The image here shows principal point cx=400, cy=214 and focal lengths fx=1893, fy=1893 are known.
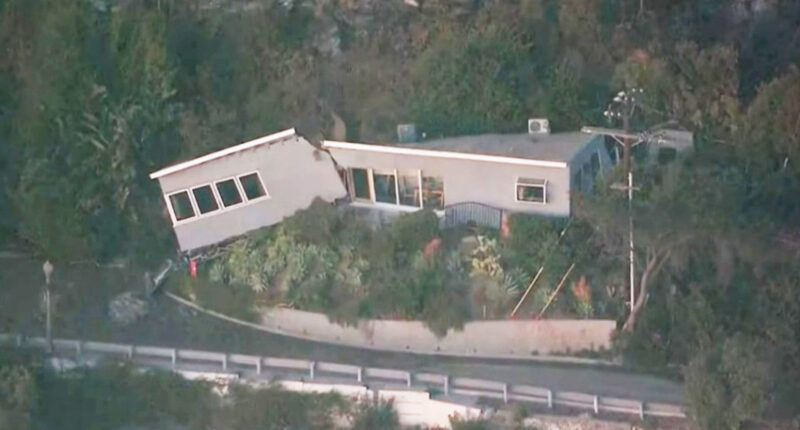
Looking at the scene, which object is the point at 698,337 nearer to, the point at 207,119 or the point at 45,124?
the point at 207,119

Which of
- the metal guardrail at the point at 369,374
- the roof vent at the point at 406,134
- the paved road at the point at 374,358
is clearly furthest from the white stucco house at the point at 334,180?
the metal guardrail at the point at 369,374

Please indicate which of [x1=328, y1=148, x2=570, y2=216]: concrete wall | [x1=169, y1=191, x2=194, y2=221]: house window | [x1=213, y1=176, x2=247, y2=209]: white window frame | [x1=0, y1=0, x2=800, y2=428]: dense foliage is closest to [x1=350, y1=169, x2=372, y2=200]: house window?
[x1=328, y1=148, x2=570, y2=216]: concrete wall

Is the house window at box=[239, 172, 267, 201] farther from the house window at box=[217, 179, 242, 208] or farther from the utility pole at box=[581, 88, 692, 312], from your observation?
the utility pole at box=[581, 88, 692, 312]

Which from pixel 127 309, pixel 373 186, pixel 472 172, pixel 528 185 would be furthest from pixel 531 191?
pixel 127 309

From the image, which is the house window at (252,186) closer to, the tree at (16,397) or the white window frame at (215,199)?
the white window frame at (215,199)

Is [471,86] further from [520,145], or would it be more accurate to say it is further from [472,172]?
[472,172]

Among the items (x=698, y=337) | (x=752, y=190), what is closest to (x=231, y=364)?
(x=698, y=337)
